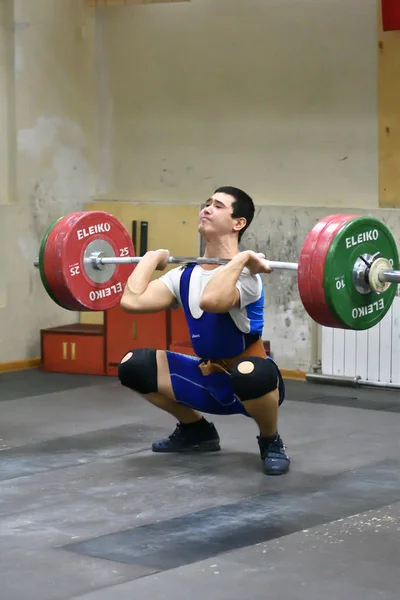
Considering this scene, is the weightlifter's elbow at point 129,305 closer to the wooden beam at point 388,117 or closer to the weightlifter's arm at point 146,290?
the weightlifter's arm at point 146,290

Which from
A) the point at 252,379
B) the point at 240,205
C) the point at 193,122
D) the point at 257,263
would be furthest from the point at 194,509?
the point at 193,122

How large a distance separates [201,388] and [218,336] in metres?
Answer: 0.25

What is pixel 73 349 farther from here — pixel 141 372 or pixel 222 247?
pixel 222 247

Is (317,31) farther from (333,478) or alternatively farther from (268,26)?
(333,478)

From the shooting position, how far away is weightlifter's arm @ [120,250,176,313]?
14.1ft

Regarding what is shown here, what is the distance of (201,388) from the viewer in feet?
14.4

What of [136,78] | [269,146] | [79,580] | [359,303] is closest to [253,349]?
[359,303]

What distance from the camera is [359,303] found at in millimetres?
3943

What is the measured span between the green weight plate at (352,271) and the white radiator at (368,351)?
2.18m

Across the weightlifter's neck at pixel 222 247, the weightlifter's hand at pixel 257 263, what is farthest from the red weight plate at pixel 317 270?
the weightlifter's neck at pixel 222 247

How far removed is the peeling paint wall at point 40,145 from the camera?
702 cm

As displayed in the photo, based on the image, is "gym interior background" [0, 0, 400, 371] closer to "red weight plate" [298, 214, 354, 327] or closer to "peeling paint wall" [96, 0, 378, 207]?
"peeling paint wall" [96, 0, 378, 207]

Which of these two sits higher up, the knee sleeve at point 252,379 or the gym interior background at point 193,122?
the gym interior background at point 193,122

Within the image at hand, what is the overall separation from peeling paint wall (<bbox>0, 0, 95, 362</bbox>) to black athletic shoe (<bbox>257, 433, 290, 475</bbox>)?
3022mm
